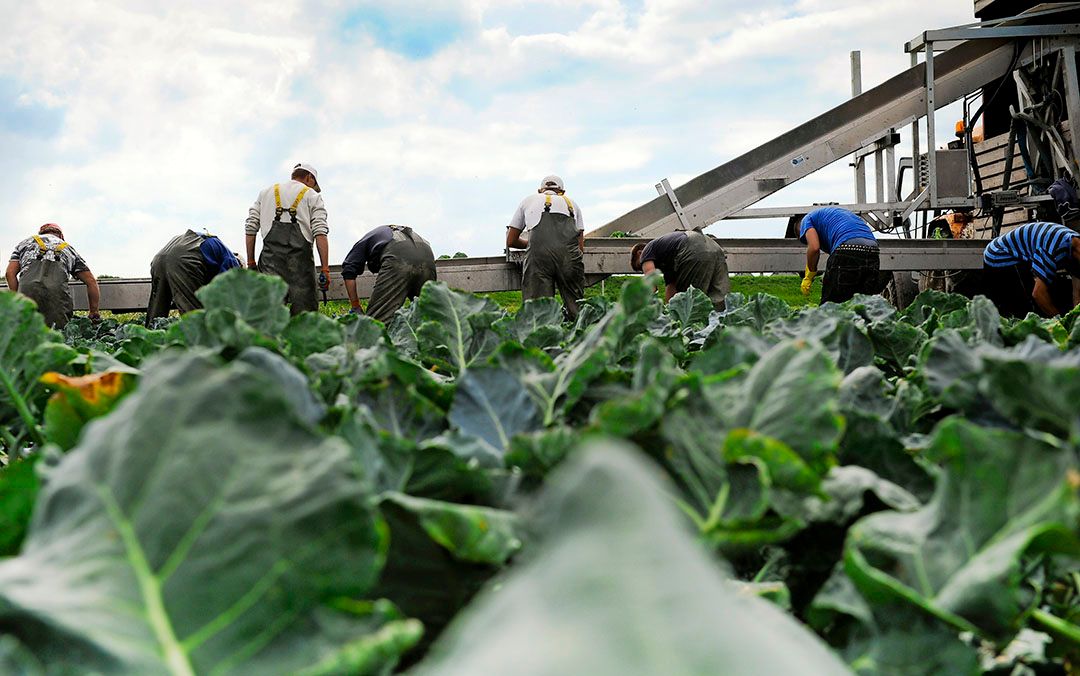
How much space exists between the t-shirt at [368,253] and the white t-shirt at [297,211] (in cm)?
45

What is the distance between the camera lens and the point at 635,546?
1.07 feet

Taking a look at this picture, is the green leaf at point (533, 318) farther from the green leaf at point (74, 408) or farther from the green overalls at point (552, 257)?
the green overalls at point (552, 257)

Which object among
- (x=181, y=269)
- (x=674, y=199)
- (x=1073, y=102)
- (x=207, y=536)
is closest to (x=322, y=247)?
(x=181, y=269)

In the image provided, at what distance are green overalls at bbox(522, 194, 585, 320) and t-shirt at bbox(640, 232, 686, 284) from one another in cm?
99

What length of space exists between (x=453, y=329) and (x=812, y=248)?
960 cm

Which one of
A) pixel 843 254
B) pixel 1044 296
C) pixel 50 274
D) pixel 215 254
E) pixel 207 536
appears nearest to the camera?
pixel 207 536

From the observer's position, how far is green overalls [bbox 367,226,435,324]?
9.91m

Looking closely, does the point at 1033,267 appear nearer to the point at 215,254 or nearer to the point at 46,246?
the point at 215,254

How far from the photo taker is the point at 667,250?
9.91 m

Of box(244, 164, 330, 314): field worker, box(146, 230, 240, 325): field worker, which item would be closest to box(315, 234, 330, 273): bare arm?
box(244, 164, 330, 314): field worker

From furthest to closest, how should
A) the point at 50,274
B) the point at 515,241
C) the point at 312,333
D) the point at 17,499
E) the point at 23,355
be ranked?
the point at 515,241 < the point at 50,274 < the point at 312,333 < the point at 23,355 < the point at 17,499

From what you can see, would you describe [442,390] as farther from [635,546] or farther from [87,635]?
[635,546]

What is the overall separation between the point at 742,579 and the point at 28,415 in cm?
109

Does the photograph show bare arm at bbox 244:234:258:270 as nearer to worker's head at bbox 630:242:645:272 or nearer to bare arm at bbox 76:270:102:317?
bare arm at bbox 76:270:102:317
